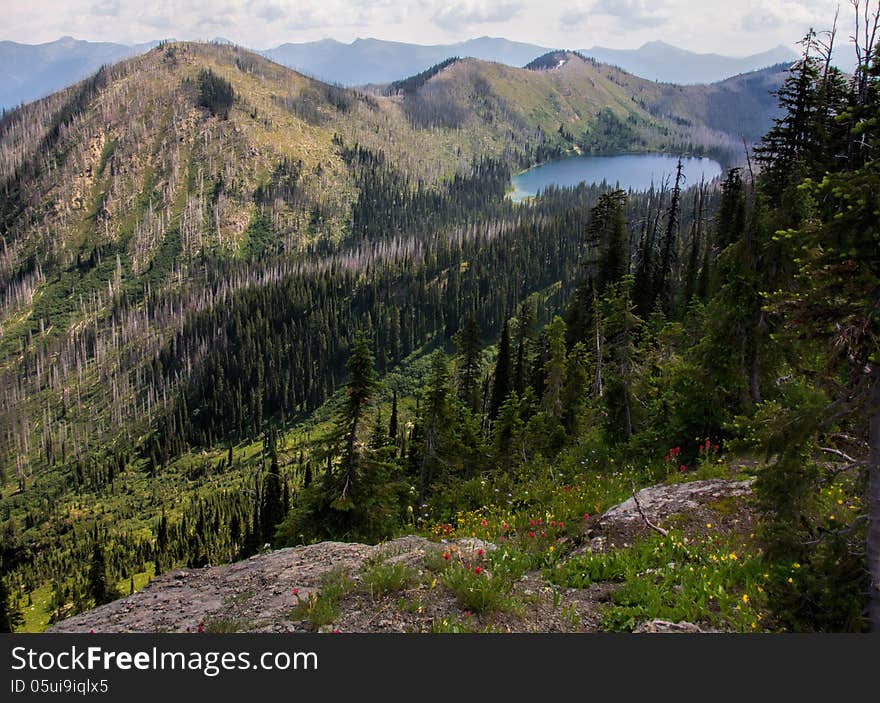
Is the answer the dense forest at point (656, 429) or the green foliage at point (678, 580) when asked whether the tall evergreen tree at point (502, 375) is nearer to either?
the dense forest at point (656, 429)

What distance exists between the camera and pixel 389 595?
9609mm

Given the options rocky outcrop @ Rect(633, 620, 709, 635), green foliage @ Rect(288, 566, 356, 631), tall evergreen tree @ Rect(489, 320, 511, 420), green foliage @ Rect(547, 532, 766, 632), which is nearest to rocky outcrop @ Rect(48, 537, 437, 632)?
green foliage @ Rect(288, 566, 356, 631)

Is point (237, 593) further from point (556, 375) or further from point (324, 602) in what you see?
point (556, 375)

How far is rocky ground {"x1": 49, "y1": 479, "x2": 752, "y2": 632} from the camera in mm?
8758

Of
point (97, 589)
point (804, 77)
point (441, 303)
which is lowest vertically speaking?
point (97, 589)

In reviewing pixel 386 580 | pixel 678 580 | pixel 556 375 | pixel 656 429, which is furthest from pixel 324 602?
pixel 556 375

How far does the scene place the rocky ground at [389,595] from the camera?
8.76m

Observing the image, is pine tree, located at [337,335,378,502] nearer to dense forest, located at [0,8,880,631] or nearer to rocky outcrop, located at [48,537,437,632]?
dense forest, located at [0,8,880,631]

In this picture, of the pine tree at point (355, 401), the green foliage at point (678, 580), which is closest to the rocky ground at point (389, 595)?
the green foliage at point (678, 580)

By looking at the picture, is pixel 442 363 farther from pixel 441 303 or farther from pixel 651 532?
pixel 441 303

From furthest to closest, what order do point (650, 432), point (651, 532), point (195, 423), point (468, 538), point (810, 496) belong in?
1. point (195, 423)
2. point (650, 432)
3. point (468, 538)
4. point (651, 532)
5. point (810, 496)

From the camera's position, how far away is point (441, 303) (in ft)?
546

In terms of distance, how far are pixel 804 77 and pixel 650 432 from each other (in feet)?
92.6

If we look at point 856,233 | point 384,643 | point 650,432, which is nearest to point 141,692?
point 384,643
